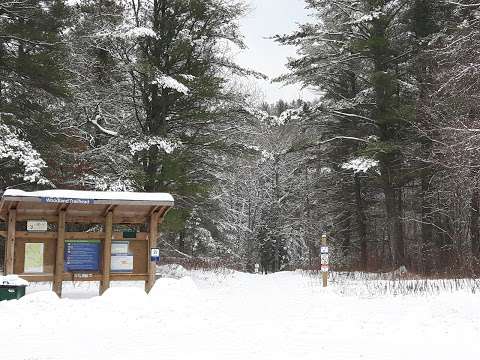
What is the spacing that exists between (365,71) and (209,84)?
8.84 meters

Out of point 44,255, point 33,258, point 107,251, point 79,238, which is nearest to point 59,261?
point 44,255

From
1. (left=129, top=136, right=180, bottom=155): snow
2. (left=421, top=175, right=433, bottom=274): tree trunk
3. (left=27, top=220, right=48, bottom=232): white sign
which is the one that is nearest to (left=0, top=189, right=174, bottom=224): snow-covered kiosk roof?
(left=27, top=220, right=48, bottom=232): white sign

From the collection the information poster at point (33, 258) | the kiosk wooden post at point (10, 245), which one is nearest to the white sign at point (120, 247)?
the information poster at point (33, 258)

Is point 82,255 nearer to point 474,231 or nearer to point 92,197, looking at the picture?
point 92,197

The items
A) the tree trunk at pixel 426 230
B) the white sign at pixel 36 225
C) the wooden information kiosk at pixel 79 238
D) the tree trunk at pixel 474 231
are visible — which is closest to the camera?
the wooden information kiosk at pixel 79 238

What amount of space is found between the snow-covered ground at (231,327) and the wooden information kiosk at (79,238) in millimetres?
1830

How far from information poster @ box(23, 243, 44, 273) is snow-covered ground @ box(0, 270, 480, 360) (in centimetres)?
214

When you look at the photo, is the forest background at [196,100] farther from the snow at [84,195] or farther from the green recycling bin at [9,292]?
the green recycling bin at [9,292]

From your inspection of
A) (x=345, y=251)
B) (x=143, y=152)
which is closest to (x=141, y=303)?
(x=143, y=152)

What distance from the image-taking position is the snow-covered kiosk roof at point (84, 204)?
35.7ft

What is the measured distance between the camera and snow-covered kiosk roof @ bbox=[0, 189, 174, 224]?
10.9 metres

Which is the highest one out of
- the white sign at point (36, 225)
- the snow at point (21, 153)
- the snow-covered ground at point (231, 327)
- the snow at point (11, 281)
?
the snow at point (21, 153)

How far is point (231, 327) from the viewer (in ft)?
27.6

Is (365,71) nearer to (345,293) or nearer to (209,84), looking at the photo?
(209,84)
